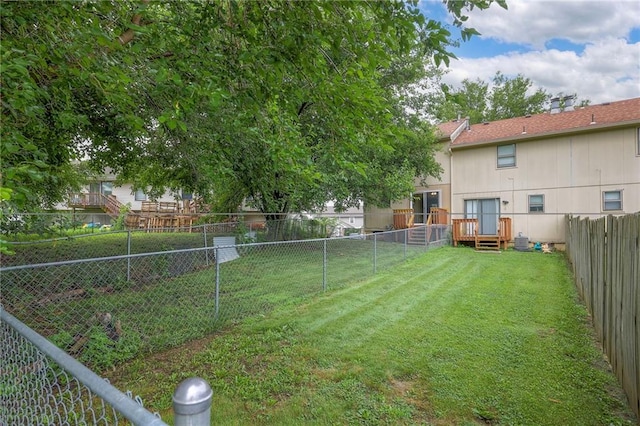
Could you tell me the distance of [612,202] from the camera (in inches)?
519

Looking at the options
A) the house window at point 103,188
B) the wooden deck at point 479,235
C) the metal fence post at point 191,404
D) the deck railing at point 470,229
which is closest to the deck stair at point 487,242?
the wooden deck at point 479,235

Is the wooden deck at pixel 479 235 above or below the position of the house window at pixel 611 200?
below

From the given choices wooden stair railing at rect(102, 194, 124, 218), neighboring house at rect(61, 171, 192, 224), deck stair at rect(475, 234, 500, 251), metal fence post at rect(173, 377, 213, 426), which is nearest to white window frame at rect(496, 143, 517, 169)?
deck stair at rect(475, 234, 500, 251)

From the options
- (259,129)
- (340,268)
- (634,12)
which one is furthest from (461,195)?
(259,129)

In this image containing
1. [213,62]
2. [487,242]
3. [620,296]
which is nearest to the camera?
[620,296]

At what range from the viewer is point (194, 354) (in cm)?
390

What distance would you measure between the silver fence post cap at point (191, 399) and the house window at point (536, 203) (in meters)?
16.8

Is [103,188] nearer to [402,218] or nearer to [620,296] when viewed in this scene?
[402,218]

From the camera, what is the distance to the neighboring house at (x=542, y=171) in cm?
1305

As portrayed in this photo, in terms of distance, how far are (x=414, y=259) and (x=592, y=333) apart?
20.8ft

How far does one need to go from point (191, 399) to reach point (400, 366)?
318cm

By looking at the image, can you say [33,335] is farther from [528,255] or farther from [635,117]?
[635,117]

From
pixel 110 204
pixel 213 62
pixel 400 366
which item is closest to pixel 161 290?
pixel 213 62

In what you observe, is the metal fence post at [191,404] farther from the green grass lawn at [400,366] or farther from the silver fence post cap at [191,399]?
the green grass lawn at [400,366]
